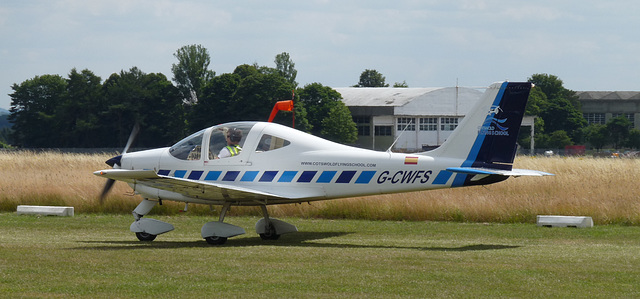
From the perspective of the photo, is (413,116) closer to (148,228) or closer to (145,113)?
(145,113)

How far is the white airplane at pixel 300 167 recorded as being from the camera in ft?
42.2

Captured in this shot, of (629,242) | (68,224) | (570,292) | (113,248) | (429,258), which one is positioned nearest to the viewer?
(570,292)

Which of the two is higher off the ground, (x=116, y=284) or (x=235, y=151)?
(x=235, y=151)

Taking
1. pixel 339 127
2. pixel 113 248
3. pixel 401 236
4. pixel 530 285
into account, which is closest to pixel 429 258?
pixel 530 285

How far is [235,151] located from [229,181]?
1.73 ft

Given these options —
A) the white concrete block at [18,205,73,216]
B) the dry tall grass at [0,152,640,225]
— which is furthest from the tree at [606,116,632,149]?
the white concrete block at [18,205,73,216]

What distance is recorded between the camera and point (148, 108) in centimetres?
8281

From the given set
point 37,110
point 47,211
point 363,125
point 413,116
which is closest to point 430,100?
point 413,116

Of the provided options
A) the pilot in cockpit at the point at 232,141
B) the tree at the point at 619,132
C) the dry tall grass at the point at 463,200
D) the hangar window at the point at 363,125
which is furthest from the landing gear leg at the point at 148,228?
the tree at the point at 619,132

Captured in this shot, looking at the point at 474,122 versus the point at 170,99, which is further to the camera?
the point at 170,99

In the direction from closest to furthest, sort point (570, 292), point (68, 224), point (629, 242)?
point (570, 292)
point (629, 242)
point (68, 224)

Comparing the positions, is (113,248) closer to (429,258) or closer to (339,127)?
(429,258)

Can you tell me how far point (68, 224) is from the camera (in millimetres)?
17141

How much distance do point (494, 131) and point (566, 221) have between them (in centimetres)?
405
